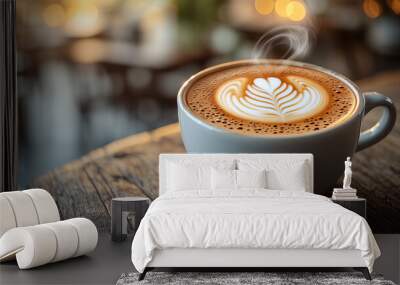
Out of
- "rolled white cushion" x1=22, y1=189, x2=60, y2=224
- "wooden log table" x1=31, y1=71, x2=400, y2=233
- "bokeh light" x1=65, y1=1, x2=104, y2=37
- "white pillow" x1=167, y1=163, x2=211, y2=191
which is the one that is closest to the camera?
"rolled white cushion" x1=22, y1=189, x2=60, y2=224

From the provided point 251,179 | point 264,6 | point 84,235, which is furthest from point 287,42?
point 84,235

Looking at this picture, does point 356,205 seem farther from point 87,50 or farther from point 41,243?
point 87,50

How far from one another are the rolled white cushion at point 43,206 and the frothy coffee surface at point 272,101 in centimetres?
145

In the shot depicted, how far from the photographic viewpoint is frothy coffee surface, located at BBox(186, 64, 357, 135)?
19.4 ft

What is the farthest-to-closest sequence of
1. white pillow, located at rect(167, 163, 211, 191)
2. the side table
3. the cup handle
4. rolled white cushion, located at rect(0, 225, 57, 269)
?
1. the cup handle
2. the side table
3. white pillow, located at rect(167, 163, 211, 191)
4. rolled white cushion, located at rect(0, 225, 57, 269)

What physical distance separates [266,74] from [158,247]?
8.49 feet

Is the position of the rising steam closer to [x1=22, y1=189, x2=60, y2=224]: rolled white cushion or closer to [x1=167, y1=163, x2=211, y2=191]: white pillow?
[x1=167, y1=163, x2=211, y2=191]: white pillow

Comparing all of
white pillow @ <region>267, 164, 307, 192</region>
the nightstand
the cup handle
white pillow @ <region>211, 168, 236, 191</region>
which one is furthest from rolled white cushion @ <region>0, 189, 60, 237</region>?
the cup handle

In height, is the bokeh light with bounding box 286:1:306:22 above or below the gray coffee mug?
above

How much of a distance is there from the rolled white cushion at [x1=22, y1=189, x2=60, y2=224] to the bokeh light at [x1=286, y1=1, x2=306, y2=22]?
2968 millimetres

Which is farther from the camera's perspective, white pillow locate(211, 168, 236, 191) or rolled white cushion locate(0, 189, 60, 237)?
white pillow locate(211, 168, 236, 191)

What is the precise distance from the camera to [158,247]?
442cm

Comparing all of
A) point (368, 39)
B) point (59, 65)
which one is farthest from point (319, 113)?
point (59, 65)

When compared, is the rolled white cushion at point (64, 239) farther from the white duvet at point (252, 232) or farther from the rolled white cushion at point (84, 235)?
the white duvet at point (252, 232)
